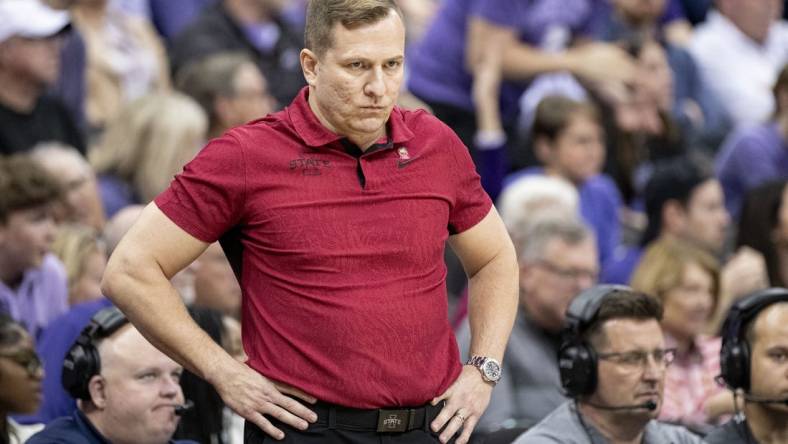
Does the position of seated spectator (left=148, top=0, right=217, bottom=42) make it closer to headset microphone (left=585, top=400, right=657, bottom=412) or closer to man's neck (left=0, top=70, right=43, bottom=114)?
man's neck (left=0, top=70, right=43, bottom=114)

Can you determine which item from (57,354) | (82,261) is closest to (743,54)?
(82,261)

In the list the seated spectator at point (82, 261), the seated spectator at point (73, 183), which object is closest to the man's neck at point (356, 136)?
the seated spectator at point (82, 261)

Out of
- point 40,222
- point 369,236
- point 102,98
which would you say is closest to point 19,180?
point 40,222

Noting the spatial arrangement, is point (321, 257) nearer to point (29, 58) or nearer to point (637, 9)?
point (29, 58)

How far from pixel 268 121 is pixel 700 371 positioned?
3.49 meters

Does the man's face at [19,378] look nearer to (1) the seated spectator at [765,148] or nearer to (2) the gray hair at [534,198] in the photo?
(2) the gray hair at [534,198]

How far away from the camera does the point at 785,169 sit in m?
8.42

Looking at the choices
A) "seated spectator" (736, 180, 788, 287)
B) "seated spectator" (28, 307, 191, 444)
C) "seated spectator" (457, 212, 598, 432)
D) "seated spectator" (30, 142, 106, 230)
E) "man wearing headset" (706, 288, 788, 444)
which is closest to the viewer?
"seated spectator" (28, 307, 191, 444)

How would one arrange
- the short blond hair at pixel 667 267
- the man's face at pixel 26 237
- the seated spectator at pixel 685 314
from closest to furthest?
the man's face at pixel 26 237 → the seated spectator at pixel 685 314 → the short blond hair at pixel 667 267

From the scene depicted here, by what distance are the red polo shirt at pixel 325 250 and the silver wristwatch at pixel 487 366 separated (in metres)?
0.16

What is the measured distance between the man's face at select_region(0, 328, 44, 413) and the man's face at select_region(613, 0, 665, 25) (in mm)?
5586

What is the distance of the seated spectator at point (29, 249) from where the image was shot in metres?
5.96

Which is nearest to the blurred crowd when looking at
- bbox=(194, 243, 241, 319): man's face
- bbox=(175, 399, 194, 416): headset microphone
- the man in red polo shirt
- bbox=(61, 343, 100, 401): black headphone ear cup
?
bbox=(194, 243, 241, 319): man's face

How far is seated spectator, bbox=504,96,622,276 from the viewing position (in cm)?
812
